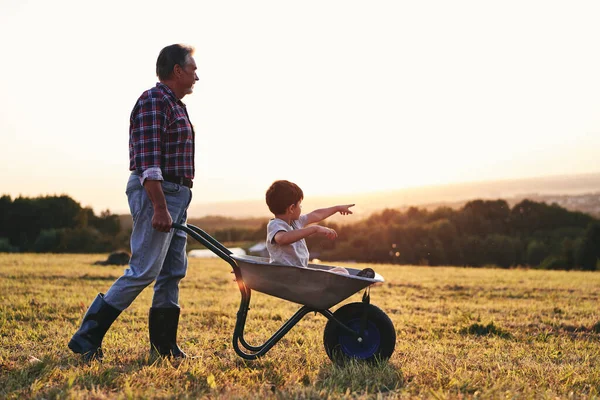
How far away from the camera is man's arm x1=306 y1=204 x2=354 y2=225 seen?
3.61m

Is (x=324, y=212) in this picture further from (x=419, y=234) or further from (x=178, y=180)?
(x=419, y=234)

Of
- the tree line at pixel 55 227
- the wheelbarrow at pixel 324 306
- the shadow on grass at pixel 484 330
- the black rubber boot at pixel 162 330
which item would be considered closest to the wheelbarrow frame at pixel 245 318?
the wheelbarrow at pixel 324 306

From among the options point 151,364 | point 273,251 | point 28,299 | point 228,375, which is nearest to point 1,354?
point 151,364

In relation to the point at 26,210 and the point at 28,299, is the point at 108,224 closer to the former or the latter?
the point at 26,210

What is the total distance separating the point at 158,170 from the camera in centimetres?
317

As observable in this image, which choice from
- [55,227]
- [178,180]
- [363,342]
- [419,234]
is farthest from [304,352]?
[419,234]

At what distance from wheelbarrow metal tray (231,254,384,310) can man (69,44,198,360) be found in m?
0.49

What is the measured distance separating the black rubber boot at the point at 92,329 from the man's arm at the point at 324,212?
1.25 m

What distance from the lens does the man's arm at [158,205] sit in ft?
10.3

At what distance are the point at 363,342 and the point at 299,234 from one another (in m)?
0.76

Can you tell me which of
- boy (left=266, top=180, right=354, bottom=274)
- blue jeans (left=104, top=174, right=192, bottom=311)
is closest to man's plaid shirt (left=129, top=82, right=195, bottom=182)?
blue jeans (left=104, top=174, right=192, bottom=311)

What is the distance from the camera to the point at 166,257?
3.66 meters

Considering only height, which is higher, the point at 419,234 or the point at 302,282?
the point at 302,282

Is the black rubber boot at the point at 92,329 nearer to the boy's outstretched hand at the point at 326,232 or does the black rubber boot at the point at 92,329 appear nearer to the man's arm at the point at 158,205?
the man's arm at the point at 158,205
